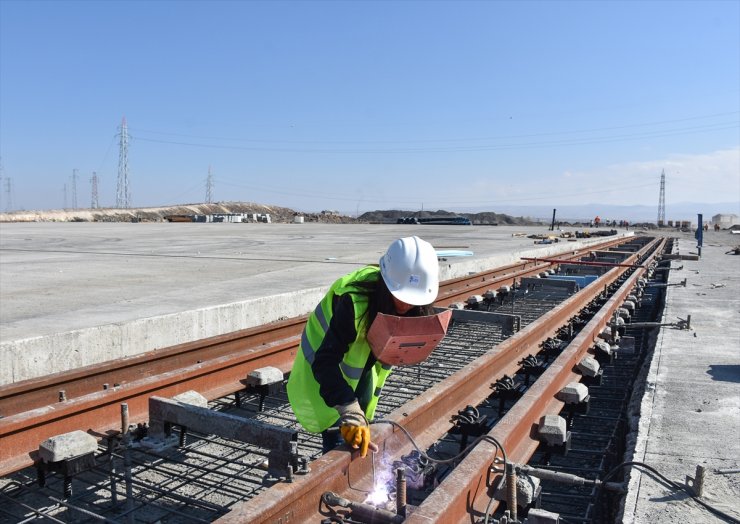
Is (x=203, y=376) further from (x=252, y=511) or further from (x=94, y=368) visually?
(x=252, y=511)

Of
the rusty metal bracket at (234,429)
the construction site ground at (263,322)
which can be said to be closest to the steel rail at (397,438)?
the rusty metal bracket at (234,429)

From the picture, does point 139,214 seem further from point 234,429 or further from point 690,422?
point 690,422

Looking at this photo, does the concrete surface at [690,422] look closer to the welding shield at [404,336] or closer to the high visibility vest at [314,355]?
the welding shield at [404,336]

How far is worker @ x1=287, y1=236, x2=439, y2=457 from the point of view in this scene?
10.3 ft

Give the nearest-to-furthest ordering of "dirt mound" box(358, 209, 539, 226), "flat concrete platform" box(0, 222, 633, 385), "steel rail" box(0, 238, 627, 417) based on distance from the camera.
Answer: "steel rail" box(0, 238, 627, 417)
"flat concrete platform" box(0, 222, 633, 385)
"dirt mound" box(358, 209, 539, 226)

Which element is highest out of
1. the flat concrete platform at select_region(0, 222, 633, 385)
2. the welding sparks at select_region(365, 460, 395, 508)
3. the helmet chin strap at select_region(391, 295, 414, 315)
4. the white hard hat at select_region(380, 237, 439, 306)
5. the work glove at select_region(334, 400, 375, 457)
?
the white hard hat at select_region(380, 237, 439, 306)

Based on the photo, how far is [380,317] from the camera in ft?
9.75

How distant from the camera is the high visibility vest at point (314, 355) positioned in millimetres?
3213

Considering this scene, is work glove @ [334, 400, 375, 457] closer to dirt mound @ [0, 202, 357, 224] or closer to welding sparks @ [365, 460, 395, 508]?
welding sparks @ [365, 460, 395, 508]

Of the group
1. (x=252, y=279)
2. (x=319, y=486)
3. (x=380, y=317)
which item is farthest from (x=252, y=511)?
(x=252, y=279)

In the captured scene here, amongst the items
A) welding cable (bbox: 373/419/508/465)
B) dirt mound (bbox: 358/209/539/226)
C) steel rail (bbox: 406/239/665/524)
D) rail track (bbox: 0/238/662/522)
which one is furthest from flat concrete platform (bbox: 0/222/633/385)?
dirt mound (bbox: 358/209/539/226)

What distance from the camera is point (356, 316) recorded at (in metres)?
3.15

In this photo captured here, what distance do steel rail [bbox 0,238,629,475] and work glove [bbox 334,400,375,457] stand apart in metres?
1.93

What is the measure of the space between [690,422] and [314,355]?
8.68 feet
